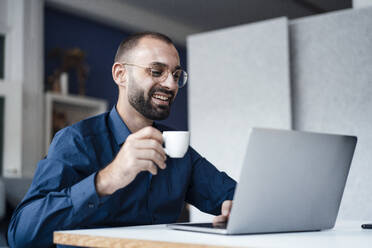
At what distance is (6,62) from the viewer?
490cm

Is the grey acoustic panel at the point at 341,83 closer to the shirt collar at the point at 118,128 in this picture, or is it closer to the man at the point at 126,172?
the man at the point at 126,172

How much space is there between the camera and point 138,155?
3.73ft

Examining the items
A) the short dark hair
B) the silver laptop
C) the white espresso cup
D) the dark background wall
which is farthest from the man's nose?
the dark background wall

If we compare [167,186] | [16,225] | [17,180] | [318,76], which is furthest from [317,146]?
[318,76]

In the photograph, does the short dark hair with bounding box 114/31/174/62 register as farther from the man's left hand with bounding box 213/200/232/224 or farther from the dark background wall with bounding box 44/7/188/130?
the dark background wall with bounding box 44/7/188/130

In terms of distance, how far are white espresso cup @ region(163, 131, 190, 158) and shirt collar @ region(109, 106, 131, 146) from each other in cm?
40

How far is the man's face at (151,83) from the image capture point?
1.62 m

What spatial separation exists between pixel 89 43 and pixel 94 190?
15.3 ft

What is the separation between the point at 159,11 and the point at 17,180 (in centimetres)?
400

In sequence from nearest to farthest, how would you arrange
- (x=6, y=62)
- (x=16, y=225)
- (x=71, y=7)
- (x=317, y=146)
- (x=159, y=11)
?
(x=317, y=146), (x=16, y=225), (x=6, y=62), (x=71, y=7), (x=159, y=11)

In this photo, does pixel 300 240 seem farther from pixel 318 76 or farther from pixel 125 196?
pixel 318 76

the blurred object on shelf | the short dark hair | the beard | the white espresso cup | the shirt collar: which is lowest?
the white espresso cup

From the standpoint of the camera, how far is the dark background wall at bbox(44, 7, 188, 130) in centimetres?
528

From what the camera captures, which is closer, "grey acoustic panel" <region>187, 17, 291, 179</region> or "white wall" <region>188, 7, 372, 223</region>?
"white wall" <region>188, 7, 372, 223</region>
